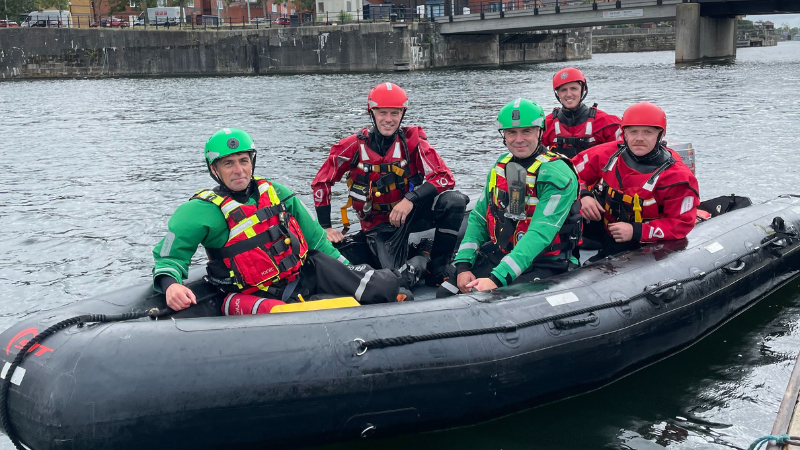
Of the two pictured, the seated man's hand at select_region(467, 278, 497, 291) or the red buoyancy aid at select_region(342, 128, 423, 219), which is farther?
the red buoyancy aid at select_region(342, 128, 423, 219)

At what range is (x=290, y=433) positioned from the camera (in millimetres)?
→ 3318

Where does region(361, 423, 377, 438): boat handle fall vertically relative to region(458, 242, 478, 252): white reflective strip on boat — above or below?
below

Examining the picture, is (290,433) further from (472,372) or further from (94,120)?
(94,120)

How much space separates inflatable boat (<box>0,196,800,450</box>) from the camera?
3123mm

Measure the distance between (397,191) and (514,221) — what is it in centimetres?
120

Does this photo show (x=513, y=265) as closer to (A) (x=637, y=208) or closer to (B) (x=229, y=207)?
(A) (x=637, y=208)

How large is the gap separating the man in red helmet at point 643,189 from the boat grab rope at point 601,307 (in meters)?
0.40

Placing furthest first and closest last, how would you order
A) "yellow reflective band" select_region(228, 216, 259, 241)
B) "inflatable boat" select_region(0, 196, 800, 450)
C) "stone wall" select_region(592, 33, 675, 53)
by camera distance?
"stone wall" select_region(592, 33, 675, 53), "yellow reflective band" select_region(228, 216, 259, 241), "inflatable boat" select_region(0, 196, 800, 450)

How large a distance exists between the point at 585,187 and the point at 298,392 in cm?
255

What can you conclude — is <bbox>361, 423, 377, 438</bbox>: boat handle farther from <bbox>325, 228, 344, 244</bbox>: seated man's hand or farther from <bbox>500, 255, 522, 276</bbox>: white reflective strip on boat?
<bbox>325, 228, 344, 244</bbox>: seated man's hand

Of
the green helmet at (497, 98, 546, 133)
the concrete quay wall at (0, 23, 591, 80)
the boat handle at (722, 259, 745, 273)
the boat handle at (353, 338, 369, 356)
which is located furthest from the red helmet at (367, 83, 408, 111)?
the concrete quay wall at (0, 23, 591, 80)

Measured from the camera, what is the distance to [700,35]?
112 feet

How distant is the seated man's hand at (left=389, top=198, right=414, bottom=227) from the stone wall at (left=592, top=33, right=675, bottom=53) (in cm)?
6209

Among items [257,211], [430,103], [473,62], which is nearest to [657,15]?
[473,62]
